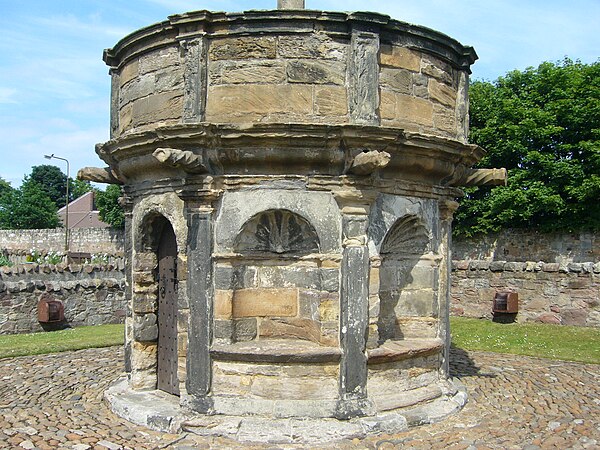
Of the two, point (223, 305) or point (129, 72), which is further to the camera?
point (129, 72)

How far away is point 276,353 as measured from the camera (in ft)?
20.0

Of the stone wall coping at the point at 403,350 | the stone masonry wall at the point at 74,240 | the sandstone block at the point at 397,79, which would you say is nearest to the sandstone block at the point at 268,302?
the stone wall coping at the point at 403,350

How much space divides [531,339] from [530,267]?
3.07 metres

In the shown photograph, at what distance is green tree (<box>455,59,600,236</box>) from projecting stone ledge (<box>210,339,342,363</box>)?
18.1m

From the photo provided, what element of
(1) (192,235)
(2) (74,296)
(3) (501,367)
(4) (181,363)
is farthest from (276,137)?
(2) (74,296)

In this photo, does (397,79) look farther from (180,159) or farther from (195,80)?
(180,159)

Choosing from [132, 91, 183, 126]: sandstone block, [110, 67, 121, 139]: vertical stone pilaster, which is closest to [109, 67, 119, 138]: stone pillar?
[110, 67, 121, 139]: vertical stone pilaster

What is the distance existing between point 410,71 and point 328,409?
3.75m

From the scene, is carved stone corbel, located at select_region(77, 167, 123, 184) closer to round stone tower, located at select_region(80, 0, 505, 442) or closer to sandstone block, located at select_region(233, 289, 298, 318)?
round stone tower, located at select_region(80, 0, 505, 442)

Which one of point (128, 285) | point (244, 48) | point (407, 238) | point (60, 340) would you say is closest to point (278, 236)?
point (407, 238)

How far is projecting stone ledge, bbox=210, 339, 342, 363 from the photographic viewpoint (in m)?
6.09

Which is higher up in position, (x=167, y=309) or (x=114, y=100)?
(x=114, y=100)

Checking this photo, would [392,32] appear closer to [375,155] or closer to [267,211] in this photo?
[375,155]

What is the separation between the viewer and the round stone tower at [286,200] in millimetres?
6051
